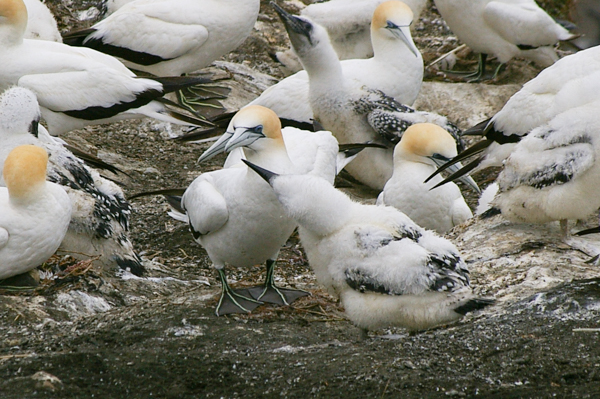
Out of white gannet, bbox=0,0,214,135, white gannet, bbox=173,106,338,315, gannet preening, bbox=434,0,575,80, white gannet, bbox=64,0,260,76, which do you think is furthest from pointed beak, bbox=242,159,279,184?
gannet preening, bbox=434,0,575,80

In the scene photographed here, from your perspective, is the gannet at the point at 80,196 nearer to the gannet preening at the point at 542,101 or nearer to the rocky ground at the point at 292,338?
the rocky ground at the point at 292,338

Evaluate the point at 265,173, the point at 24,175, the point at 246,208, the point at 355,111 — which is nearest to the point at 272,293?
the point at 246,208

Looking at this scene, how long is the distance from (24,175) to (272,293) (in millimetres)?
1439

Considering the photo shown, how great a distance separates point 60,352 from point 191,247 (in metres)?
2.41

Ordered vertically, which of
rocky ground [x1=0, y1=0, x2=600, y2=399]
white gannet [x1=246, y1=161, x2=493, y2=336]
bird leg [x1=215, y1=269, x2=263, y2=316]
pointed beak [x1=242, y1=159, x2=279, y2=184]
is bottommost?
bird leg [x1=215, y1=269, x2=263, y2=316]

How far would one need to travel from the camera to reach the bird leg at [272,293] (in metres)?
4.81

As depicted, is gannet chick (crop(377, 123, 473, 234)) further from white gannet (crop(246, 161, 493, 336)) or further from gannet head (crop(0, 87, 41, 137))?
gannet head (crop(0, 87, 41, 137))

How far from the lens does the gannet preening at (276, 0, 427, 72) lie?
28.7 feet

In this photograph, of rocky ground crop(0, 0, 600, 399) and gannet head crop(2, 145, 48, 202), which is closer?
rocky ground crop(0, 0, 600, 399)

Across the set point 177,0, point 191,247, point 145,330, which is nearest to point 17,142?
point 191,247

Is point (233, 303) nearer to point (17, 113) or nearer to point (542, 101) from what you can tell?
point (17, 113)

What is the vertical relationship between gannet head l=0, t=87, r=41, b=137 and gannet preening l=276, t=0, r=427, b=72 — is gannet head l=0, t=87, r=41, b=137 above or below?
above

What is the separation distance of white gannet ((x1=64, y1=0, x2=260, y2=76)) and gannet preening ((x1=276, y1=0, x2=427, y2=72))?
1.00 m

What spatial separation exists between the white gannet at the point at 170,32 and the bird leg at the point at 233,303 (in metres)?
3.50
